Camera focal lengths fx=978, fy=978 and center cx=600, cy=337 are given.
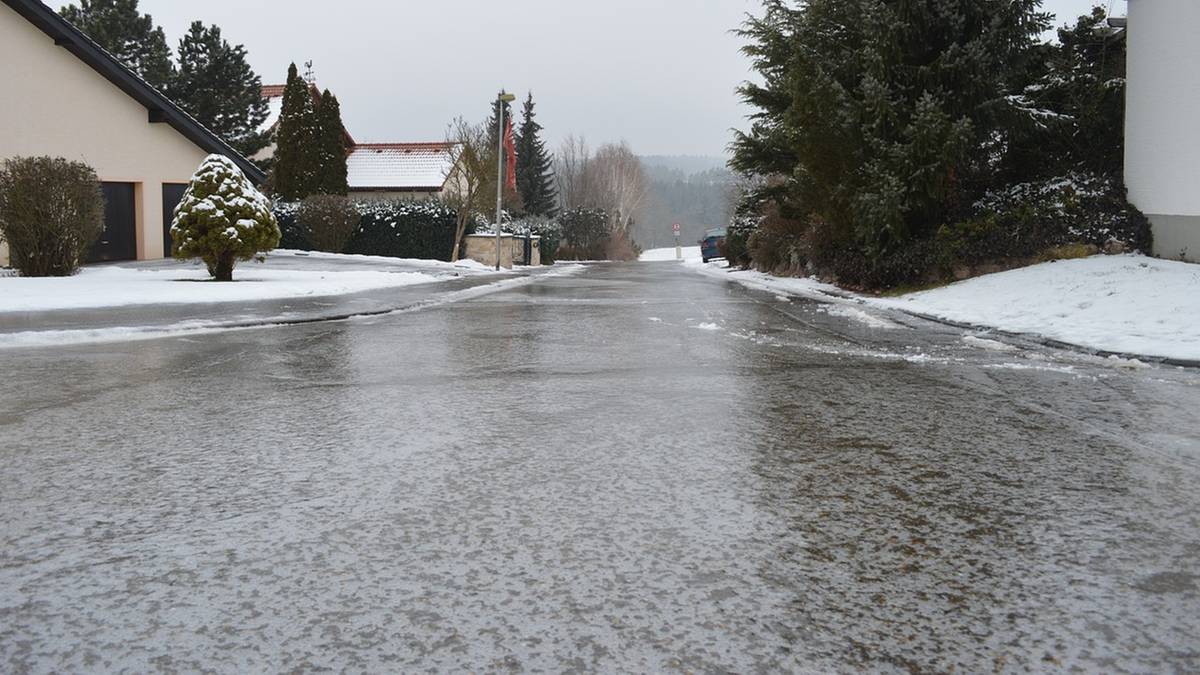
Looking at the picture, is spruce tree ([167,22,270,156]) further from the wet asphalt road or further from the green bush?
the wet asphalt road

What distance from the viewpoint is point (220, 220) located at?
22031mm

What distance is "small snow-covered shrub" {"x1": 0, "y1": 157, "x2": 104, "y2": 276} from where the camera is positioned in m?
19.9

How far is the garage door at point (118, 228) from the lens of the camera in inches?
1128

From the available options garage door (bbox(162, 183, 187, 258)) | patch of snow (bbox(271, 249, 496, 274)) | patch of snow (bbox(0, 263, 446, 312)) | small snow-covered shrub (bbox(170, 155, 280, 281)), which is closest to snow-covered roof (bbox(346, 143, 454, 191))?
patch of snow (bbox(271, 249, 496, 274))

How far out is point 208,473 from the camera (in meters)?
5.44

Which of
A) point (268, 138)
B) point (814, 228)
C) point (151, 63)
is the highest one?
point (151, 63)

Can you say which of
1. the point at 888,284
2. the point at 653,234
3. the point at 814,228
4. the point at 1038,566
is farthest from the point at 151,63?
the point at 653,234

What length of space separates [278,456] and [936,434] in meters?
4.29

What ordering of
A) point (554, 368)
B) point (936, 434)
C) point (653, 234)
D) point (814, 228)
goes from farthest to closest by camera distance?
point (653, 234)
point (814, 228)
point (554, 368)
point (936, 434)

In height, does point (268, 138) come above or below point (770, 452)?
above

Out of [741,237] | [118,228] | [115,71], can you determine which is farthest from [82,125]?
[741,237]

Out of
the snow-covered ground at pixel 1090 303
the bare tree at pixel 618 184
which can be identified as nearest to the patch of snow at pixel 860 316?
the snow-covered ground at pixel 1090 303

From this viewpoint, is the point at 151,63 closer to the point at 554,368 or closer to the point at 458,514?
the point at 554,368

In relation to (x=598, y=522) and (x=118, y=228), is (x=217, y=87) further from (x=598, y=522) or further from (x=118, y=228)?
(x=598, y=522)
